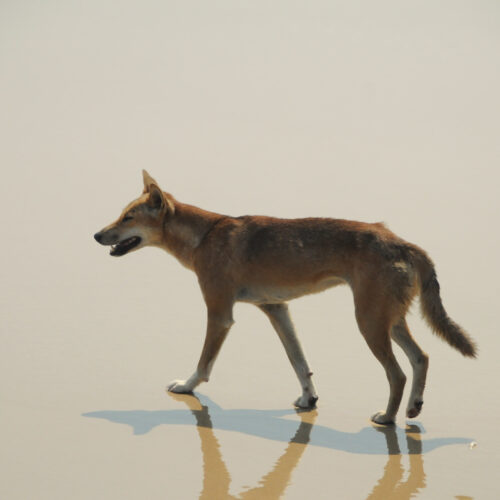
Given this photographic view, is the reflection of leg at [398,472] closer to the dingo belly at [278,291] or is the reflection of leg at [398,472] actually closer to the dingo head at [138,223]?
the dingo belly at [278,291]

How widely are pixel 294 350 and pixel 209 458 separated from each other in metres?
2.18

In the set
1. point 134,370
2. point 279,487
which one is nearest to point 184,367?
point 134,370

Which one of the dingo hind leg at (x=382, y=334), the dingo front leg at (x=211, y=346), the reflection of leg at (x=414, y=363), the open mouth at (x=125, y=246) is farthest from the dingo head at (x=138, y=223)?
the reflection of leg at (x=414, y=363)

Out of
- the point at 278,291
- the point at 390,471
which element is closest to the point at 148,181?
the point at 278,291

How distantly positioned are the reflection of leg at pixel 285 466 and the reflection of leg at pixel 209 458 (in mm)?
219

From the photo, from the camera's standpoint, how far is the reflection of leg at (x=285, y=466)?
6.90 meters

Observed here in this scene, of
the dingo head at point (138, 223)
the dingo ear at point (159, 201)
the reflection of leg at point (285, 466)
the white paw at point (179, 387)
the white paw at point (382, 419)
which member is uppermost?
the dingo ear at point (159, 201)

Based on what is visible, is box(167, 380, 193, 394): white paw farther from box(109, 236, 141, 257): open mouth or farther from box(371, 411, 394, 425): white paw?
box(371, 411, 394, 425): white paw

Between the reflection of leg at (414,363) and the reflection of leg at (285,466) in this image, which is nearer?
the reflection of leg at (285,466)

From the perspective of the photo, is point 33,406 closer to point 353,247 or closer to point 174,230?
point 174,230

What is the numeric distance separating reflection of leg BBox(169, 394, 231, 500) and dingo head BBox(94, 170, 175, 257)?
5.53 ft

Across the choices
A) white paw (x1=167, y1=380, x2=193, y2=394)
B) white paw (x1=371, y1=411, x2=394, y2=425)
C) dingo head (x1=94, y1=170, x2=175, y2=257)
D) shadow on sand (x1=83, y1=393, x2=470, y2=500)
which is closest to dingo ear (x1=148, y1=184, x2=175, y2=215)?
dingo head (x1=94, y1=170, x2=175, y2=257)

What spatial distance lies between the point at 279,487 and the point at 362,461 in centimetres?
96

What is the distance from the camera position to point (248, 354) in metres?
10.8
